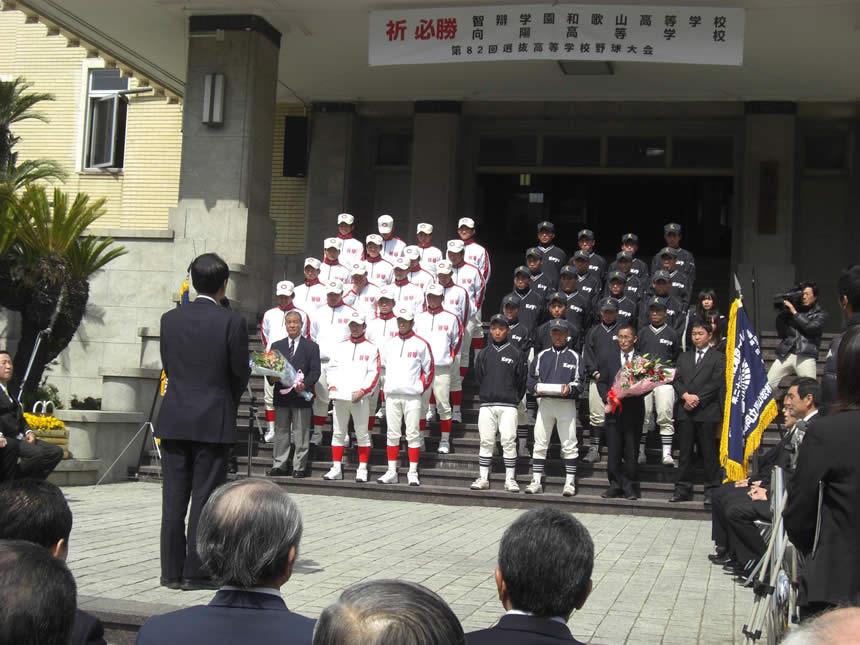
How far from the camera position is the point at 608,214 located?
78.1 ft

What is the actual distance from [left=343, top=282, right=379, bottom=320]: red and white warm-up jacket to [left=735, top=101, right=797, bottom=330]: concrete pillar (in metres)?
7.88

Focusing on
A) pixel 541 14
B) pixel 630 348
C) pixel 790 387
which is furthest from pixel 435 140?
pixel 790 387

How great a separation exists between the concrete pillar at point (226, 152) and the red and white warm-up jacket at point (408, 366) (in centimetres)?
367

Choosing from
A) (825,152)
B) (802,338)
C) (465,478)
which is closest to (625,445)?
(465,478)

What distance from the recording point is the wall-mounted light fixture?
17.6 meters

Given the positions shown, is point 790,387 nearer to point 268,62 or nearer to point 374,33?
point 374,33

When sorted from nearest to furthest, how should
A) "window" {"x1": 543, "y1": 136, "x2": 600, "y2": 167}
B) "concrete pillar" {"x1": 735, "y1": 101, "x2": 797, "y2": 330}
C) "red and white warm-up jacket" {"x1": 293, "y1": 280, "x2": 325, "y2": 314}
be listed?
"red and white warm-up jacket" {"x1": 293, "y1": 280, "x2": 325, "y2": 314} → "concrete pillar" {"x1": 735, "y1": 101, "x2": 797, "y2": 330} → "window" {"x1": 543, "y1": 136, "x2": 600, "y2": 167}

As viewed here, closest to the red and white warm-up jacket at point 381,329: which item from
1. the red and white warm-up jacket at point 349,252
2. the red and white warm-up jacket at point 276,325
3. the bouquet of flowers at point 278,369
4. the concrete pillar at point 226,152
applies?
the red and white warm-up jacket at point 276,325

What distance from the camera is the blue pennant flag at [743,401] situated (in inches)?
410

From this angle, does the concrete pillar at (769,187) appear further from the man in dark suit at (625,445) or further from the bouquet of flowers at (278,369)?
the bouquet of flowers at (278,369)

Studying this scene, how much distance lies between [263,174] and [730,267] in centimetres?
941

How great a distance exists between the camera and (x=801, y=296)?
568 inches

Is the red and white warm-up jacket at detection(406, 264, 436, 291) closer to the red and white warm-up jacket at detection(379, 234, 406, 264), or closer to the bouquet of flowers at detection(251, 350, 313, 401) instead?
the red and white warm-up jacket at detection(379, 234, 406, 264)

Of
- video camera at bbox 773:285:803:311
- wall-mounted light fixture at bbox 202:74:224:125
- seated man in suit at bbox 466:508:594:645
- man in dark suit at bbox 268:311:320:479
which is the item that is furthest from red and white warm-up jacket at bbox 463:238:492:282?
seated man in suit at bbox 466:508:594:645
